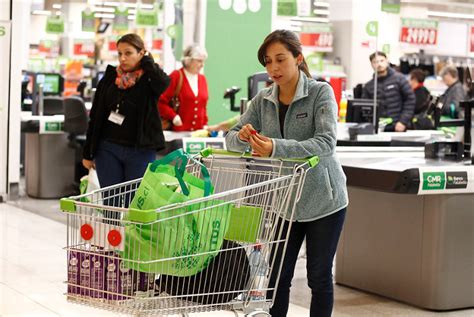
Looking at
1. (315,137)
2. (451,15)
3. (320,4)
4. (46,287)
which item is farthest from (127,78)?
(451,15)

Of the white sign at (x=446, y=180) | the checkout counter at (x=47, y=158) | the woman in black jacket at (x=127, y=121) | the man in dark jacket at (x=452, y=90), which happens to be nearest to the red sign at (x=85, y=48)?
the man in dark jacket at (x=452, y=90)

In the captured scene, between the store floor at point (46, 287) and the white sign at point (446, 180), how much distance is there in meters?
0.74

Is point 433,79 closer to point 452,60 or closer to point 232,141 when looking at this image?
point 452,60

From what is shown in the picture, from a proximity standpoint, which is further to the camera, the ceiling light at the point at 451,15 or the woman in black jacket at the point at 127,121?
the ceiling light at the point at 451,15

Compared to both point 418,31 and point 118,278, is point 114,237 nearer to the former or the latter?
point 118,278

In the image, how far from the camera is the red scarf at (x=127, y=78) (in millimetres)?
5578

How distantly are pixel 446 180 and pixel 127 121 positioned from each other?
1.97 meters

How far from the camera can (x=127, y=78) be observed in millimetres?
5574

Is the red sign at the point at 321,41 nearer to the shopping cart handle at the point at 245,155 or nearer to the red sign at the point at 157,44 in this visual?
the red sign at the point at 157,44

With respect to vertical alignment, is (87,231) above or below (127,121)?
below

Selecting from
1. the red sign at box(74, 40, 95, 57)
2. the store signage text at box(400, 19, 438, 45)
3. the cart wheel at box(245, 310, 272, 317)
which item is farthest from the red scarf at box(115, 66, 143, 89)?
the red sign at box(74, 40, 95, 57)

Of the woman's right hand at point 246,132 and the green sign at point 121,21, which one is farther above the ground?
the green sign at point 121,21

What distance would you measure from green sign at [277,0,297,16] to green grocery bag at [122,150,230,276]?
818 centimetres

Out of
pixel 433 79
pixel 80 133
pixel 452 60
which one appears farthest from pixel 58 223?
pixel 452 60
